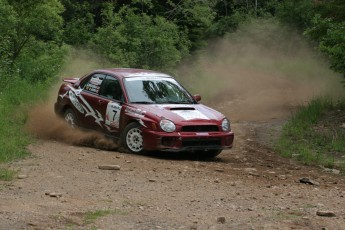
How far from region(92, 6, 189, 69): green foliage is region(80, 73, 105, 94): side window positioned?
9891 mm

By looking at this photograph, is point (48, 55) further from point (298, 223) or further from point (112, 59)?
point (298, 223)

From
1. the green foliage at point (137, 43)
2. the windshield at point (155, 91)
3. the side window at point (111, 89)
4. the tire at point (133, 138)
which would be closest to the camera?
the tire at point (133, 138)

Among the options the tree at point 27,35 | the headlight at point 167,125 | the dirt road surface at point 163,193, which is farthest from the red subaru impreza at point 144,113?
the tree at point 27,35

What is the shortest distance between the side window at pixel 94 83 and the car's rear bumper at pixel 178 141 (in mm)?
2204

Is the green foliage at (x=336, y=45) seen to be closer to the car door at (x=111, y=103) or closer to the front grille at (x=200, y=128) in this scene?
the front grille at (x=200, y=128)

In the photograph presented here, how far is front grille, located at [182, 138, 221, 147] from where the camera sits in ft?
40.2

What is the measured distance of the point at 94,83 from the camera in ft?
46.6

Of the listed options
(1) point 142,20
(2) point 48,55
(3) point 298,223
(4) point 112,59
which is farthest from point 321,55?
(3) point 298,223

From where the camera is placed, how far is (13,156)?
11.3 meters

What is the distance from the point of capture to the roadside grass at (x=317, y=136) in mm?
13516

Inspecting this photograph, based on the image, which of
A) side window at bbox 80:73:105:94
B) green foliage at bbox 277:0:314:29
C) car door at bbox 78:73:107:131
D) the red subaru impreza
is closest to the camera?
the red subaru impreza

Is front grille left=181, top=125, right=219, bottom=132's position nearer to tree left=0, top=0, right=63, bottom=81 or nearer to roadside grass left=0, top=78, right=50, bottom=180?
roadside grass left=0, top=78, right=50, bottom=180

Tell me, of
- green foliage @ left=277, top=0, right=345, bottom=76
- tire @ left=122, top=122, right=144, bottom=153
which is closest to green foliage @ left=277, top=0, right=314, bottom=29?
green foliage @ left=277, top=0, right=345, bottom=76

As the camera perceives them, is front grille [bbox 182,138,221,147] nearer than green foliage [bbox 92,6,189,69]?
Yes
